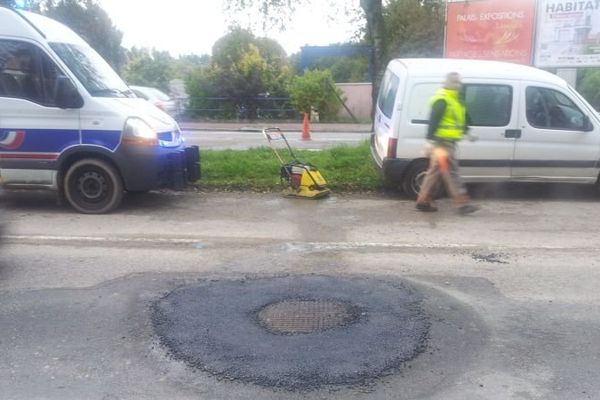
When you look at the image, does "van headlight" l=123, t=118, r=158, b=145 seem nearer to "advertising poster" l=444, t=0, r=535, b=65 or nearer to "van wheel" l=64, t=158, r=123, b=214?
"van wheel" l=64, t=158, r=123, b=214

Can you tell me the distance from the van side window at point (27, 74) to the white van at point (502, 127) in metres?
4.81

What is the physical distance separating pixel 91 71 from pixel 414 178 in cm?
493

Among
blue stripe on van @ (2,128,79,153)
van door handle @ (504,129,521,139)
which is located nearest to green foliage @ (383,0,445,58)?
van door handle @ (504,129,521,139)

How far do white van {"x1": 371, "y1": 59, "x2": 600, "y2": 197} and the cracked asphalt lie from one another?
77 centimetres

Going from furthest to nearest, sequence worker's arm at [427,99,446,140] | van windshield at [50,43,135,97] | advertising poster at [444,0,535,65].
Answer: advertising poster at [444,0,535,65] < van windshield at [50,43,135,97] < worker's arm at [427,99,446,140]

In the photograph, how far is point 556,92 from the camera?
369 inches

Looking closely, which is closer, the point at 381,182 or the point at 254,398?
the point at 254,398

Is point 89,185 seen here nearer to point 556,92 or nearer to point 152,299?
point 152,299

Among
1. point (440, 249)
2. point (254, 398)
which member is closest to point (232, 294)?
point (254, 398)

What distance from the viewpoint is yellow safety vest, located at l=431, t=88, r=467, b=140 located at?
802 centimetres

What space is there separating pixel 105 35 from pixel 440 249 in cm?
4160

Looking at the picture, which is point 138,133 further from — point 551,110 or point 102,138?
point 551,110

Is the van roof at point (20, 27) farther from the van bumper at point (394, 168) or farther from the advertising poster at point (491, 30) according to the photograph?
the advertising poster at point (491, 30)

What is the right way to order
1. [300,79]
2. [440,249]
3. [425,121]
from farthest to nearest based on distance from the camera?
[300,79]
[425,121]
[440,249]
